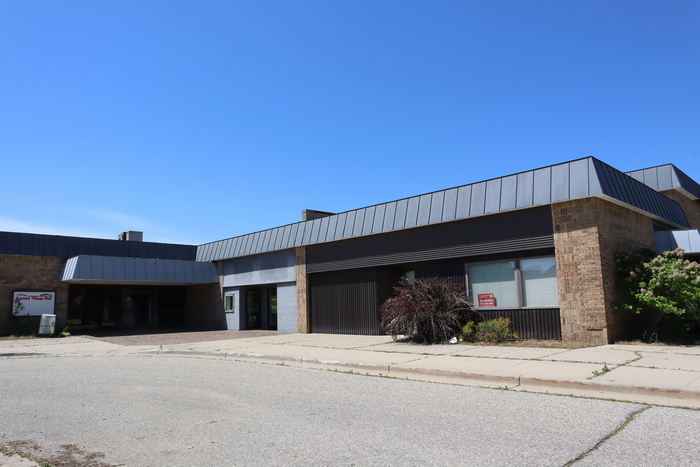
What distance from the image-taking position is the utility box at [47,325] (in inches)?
941

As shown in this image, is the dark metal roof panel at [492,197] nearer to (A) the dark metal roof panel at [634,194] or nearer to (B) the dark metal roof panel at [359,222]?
(A) the dark metal roof panel at [634,194]

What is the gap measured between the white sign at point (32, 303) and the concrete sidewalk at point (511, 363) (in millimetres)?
8592

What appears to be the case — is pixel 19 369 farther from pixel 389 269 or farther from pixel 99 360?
pixel 389 269

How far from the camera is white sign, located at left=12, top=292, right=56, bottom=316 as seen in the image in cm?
2436

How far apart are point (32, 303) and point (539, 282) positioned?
23248 millimetres

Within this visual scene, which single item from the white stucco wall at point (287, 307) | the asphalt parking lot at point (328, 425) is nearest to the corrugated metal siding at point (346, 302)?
the white stucco wall at point (287, 307)

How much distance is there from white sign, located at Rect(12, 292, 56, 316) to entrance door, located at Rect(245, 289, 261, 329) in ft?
31.0

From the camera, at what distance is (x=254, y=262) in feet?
84.4

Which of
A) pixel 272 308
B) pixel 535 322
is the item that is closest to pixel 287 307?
pixel 272 308

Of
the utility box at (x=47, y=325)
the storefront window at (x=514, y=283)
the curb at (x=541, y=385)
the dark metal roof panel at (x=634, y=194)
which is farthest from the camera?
the utility box at (x=47, y=325)

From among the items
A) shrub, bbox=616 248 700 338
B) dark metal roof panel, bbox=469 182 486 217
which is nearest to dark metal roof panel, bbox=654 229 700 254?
shrub, bbox=616 248 700 338

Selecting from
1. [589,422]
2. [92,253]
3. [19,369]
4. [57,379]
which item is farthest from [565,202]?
[92,253]

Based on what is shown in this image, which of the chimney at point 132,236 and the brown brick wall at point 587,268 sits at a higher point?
the chimney at point 132,236

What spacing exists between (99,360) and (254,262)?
11.9 m
